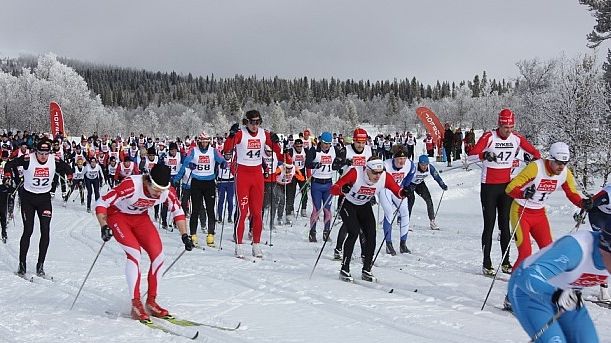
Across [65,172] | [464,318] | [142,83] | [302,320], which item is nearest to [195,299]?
[302,320]

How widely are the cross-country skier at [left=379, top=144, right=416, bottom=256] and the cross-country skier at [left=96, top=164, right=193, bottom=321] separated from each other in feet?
15.1

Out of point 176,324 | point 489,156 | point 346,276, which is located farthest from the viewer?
point 489,156

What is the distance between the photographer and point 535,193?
24.2 feet

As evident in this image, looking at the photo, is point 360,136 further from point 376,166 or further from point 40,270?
point 40,270

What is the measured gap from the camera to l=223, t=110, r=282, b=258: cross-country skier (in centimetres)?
1038

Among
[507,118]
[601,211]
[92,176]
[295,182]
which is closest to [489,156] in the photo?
[507,118]

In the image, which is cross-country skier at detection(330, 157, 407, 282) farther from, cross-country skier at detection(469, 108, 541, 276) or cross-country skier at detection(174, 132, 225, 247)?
cross-country skier at detection(174, 132, 225, 247)

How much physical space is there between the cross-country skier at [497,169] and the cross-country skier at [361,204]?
4.55 feet

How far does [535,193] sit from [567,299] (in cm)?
402

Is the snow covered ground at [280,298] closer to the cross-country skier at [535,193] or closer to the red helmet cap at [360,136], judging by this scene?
the cross-country skier at [535,193]

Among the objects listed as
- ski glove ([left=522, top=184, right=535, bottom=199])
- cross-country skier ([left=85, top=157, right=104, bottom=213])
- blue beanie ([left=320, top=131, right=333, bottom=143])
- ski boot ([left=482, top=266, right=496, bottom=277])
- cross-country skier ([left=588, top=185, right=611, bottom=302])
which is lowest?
ski boot ([left=482, top=266, right=496, bottom=277])

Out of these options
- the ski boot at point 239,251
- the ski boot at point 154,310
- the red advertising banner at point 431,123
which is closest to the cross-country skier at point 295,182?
the ski boot at point 239,251

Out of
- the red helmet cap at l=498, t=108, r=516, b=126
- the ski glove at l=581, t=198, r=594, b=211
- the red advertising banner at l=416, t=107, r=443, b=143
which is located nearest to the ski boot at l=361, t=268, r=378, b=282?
the red helmet cap at l=498, t=108, r=516, b=126

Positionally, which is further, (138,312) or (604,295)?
(604,295)
